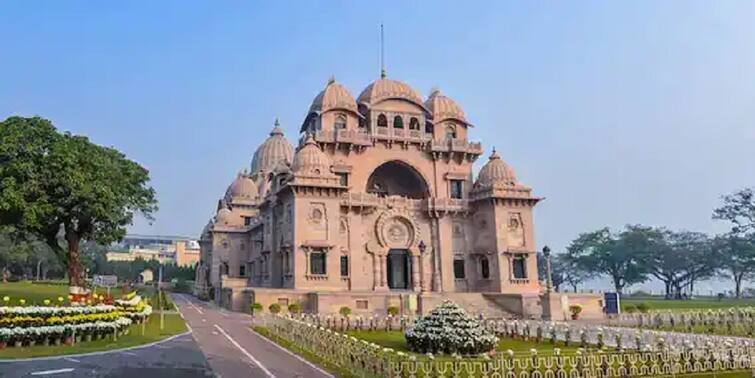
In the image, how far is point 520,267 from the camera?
1869 inches

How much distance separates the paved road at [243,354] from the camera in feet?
53.1

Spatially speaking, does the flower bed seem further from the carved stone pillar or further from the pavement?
the carved stone pillar

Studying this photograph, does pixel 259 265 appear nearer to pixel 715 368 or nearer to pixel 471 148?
pixel 471 148

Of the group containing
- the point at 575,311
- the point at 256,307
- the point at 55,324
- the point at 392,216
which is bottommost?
the point at 575,311

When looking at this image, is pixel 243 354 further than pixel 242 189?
No

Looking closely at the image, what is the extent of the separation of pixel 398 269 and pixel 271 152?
1163 inches

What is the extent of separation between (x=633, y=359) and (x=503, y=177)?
3416cm

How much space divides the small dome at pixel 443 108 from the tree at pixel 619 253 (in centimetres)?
4024

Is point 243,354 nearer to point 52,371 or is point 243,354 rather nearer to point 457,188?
point 52,371

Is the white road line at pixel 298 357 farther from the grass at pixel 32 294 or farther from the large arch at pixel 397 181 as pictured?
the large arch at pixel 397 181

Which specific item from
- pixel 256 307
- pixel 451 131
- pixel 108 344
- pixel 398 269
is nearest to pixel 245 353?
pixel 108 344

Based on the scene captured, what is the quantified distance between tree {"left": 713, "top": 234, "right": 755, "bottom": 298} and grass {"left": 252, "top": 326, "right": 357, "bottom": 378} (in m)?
68.4

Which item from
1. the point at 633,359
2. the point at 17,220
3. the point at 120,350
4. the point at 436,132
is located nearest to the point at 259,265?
the point at 436,132

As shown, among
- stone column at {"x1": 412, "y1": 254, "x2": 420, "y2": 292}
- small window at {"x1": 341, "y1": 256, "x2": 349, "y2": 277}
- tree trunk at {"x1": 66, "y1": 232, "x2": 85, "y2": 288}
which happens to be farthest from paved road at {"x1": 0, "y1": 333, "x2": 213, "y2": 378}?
stone column at {"x1": 412, "y1": 254, "x2": 420, "y2": 292}
